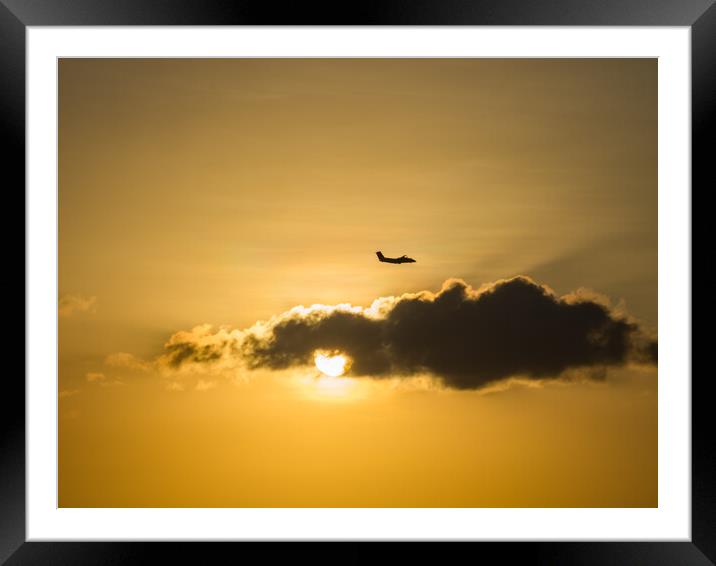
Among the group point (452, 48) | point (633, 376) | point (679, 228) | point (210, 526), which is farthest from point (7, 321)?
point (633, 376)

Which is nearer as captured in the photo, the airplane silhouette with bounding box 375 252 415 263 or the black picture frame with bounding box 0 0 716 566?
the black picture frame with bounding box 0 0 716 566

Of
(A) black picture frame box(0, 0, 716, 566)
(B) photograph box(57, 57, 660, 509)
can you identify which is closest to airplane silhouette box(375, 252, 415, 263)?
(B) photograph box(57, 57, 660, 509)

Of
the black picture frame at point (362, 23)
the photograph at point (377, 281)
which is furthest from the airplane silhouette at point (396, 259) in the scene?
the black picture frame at point (362, 23)

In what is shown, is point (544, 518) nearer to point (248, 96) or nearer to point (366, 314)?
point (366, 314)

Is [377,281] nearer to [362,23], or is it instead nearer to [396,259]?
[396,259]

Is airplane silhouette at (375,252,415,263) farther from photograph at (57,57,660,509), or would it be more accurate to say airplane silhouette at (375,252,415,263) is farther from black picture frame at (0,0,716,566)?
black picture frame at (0,0,716,566)

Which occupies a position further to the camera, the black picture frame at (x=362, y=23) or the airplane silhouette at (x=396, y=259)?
the airplane silhouette at (x=396, y=259)

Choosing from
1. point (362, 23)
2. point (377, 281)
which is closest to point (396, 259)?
point (377, 281)

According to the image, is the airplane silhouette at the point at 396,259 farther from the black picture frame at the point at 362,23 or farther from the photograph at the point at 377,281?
the black picture frame at the point at 362,23

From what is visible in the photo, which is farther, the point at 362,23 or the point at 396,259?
the point at 396,259
